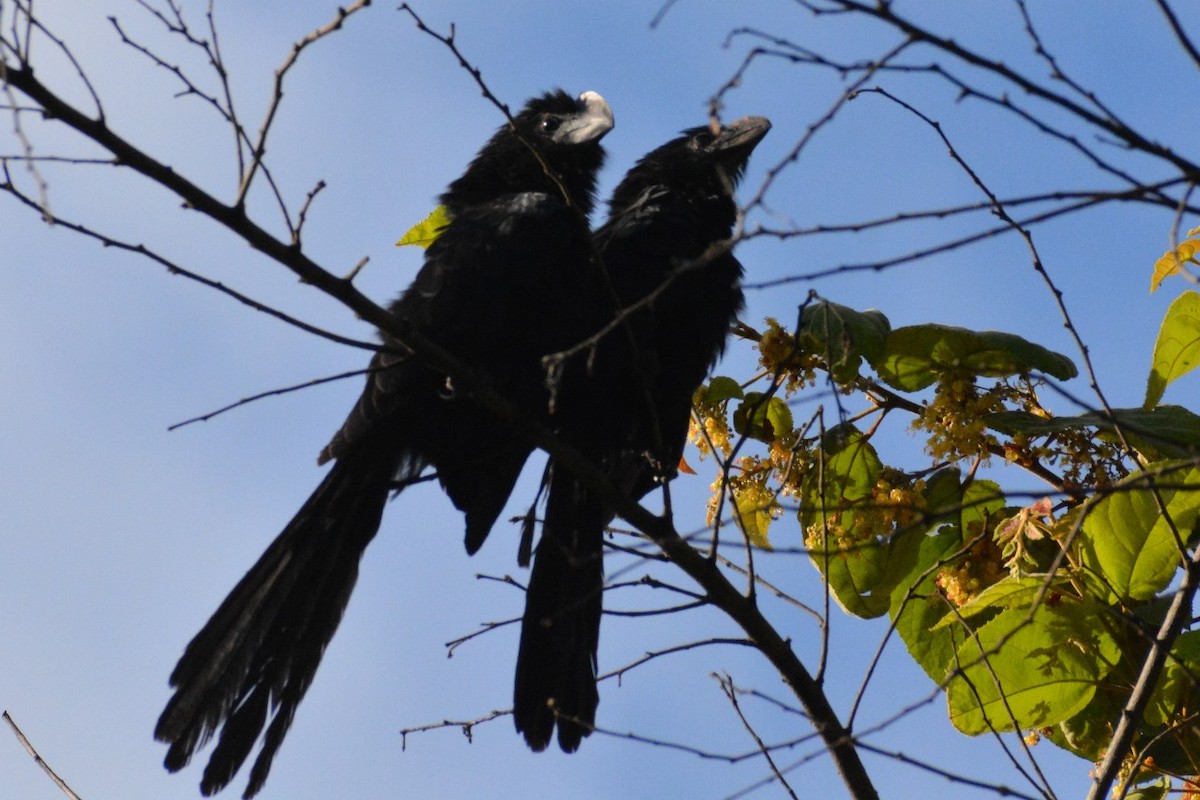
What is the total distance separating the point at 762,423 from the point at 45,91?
183cm

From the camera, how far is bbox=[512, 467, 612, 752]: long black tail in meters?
3.20

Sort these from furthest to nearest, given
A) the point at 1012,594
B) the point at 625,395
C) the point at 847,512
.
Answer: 1. the point at 625,395
2. the point at 847,512
3. the point at 1012,594

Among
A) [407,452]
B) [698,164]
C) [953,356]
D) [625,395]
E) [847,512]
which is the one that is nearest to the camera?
[953,356]

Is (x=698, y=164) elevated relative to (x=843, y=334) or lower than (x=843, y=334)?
elevated

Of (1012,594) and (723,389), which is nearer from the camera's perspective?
(1012,594)

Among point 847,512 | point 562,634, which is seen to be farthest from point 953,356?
point 562,634

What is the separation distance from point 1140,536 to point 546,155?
7.21 feet

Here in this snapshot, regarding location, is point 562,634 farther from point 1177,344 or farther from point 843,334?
point 1177,344

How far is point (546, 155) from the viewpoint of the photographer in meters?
4.05

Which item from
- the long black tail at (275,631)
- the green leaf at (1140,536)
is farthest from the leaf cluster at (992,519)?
the long black tail at (275,631)

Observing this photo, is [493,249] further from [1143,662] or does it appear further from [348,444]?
[1143,662]

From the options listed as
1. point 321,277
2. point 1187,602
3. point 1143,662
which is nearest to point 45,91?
point 321,277

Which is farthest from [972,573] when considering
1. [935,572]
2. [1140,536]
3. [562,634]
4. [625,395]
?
[625,395]

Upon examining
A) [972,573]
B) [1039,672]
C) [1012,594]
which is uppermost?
[972,573]
